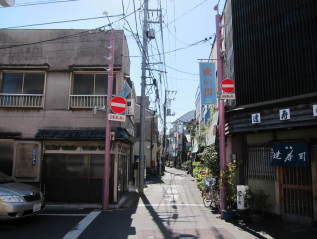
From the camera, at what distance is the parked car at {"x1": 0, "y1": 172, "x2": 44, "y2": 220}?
9.28 m

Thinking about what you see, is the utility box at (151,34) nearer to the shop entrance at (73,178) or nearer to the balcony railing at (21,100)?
the balcony railing at (21,100)

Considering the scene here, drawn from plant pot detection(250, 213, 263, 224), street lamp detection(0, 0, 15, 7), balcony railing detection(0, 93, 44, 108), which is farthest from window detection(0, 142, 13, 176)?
plant pot detection(250, 213, 263, 224)

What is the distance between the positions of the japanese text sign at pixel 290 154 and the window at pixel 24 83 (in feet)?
36.2

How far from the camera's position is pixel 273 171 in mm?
11398

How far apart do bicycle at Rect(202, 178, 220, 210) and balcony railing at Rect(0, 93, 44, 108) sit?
873 cm

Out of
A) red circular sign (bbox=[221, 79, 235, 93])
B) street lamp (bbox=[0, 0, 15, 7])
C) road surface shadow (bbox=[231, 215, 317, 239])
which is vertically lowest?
road surface shadow (bbox=[231, 215, 317, 239])

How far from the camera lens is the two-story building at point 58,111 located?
1402cm

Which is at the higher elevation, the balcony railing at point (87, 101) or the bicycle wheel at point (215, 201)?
the balcony railing at point (87, 101)

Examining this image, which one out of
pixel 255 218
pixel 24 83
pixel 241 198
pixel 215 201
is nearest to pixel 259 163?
pixel 241 198

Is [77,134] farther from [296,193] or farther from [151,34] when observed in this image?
[151,34]

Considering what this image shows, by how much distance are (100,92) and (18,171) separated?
5308 mm

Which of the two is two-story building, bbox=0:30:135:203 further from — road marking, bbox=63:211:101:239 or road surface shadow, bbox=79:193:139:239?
road marking, bbox=63:211:101:239

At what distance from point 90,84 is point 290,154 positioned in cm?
951

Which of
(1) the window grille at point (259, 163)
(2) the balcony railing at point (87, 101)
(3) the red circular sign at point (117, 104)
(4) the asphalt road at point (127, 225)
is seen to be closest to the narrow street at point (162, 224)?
(4) the asphalt road at point (127, 225)
